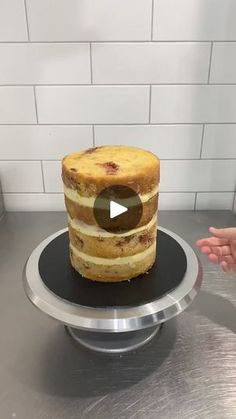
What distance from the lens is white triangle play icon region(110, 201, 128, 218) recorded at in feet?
1.48

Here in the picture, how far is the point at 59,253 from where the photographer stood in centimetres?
57

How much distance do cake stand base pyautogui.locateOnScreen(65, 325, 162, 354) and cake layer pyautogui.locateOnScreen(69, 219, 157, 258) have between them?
145mm

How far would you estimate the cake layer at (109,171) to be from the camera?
44 cm

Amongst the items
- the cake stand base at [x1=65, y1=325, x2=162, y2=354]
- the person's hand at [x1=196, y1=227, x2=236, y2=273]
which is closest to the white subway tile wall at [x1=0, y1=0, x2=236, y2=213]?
the person's hand at [x1=196, y1=227, x2=236, y2=273]

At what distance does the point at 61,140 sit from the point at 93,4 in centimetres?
29

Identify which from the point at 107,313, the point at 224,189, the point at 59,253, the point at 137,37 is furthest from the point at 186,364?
the point at 137,37

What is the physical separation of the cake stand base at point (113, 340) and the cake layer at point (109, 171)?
9.3 inches

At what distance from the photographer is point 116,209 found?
1.49 feet

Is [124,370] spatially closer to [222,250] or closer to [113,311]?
[113,311]

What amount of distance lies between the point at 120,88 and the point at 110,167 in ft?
1.22

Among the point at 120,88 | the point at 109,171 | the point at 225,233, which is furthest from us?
the point at 120,88

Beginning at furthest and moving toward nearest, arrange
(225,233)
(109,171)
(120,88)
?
(120,88), (225,233), (109,171)

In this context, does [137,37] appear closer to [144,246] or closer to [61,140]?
[61,140]
